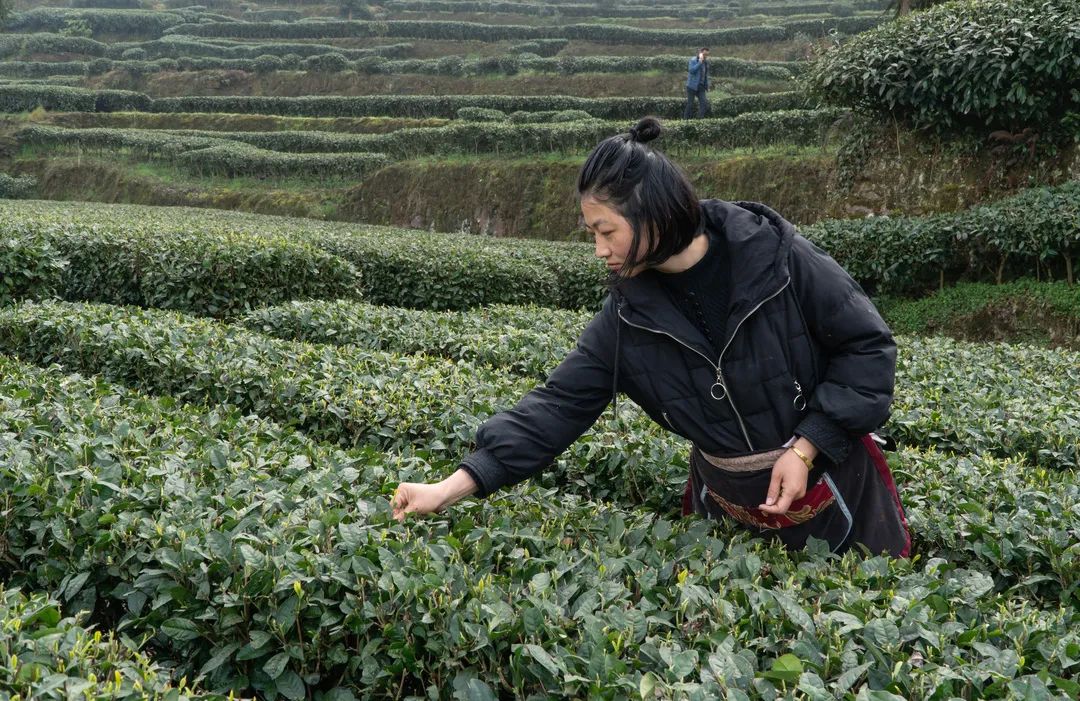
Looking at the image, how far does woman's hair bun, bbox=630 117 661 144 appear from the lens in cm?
256

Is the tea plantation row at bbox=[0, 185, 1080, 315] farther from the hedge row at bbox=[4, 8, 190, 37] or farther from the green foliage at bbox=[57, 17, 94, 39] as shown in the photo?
the hedge row at bbox=[4, 8, 190, 37]

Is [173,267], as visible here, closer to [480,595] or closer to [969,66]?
[480,595]

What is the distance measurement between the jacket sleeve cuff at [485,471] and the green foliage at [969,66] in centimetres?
1162

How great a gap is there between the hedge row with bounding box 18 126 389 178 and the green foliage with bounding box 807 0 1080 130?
1902cm

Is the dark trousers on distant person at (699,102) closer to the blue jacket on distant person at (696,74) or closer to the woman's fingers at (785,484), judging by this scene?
the blue jacket on distant person at (696,74)

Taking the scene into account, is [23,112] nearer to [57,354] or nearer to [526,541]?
[57,354]

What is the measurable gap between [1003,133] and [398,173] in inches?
690

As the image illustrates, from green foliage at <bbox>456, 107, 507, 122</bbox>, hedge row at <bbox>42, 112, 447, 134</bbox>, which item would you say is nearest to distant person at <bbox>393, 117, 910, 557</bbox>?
green foliage at <bbox>456, 107, 507, 122</bbox>

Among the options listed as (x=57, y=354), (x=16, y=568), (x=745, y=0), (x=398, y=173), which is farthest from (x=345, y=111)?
(x=16, y=568)

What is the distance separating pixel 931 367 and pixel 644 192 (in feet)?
14.4

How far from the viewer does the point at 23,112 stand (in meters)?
39.9

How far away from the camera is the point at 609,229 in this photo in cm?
251

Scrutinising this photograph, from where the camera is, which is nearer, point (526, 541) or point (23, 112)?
point (526, 541)

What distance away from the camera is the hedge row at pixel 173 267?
902cm
